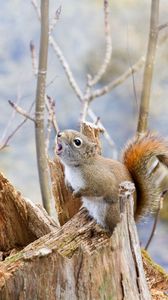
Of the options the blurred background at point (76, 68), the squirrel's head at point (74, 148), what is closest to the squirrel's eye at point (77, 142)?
the squirrel's head at point (74, 148)

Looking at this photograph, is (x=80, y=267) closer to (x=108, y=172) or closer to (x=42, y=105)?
(x=108, y=172)

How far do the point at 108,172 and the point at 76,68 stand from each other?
84 cm

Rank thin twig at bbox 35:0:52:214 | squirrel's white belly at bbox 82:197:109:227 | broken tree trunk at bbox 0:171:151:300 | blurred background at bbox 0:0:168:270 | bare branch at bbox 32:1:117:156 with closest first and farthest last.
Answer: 1. broken tree trunk at bbox 0:171:151:300
2. squirrel's white belly at bbox 82:197:109:227
3. thin twig at bbox 35:0:52:214
4. bare branch at bbox 32:1:117:156
5. blurred background at bbox 0:0:168:270

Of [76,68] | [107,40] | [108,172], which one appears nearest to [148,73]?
[107,40]

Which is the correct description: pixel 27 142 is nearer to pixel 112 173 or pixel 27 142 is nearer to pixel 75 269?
pixel 112 173

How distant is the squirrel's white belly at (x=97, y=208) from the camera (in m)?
1.12

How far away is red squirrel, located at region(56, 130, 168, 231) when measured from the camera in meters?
1.13

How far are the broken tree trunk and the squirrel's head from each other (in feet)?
0.63

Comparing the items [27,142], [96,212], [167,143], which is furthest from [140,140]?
[27,142]

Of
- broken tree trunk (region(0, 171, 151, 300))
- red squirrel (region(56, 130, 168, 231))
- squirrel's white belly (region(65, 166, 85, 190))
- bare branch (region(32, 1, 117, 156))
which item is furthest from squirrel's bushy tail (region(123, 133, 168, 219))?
bare branch (region(32, 1, 117, 156))

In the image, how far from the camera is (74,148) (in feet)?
3.78

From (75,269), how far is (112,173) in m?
0.26

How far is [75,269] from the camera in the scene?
95cm

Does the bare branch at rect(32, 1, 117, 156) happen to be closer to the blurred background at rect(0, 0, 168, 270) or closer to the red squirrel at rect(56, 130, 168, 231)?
the blurred background at rect(0, 0, 168, 270)
